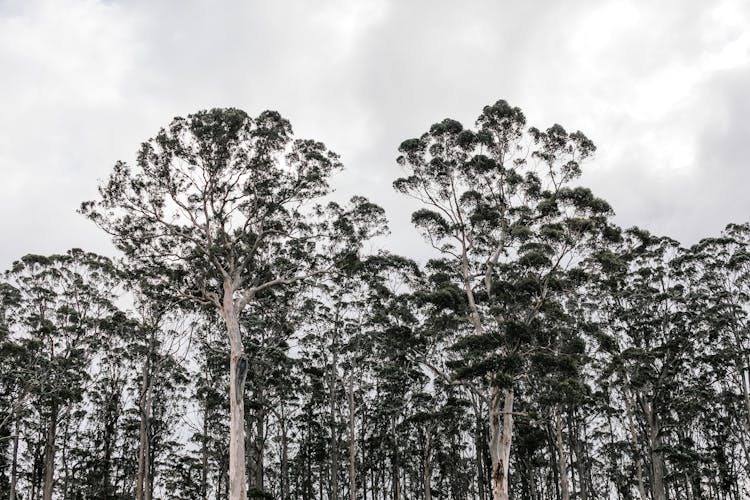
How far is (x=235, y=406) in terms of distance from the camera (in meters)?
15.7

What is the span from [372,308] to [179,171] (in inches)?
411

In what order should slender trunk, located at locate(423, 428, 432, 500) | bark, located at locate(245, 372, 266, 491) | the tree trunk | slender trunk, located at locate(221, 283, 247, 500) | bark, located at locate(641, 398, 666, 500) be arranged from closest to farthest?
slender trunk, located at locate(221, 283, 247, 500)
the tree trunk
bark, located at locate(641, 398, 666, 500)
bark, located at locate(245, 372, 266, 491)
slender trunk, located at locate(423, 428, 432, 500)

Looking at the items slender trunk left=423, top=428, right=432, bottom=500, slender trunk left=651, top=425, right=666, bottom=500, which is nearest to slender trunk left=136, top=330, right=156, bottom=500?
slender trunk left=423, top=428, right=432, bottom=500

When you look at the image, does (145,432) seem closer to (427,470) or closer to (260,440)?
(260,440)


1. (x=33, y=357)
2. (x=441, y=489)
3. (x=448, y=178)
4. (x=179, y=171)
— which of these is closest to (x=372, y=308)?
(x=448, y=178)

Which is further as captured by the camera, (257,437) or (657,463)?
(257,437)

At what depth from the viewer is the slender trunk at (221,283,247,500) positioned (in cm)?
1455

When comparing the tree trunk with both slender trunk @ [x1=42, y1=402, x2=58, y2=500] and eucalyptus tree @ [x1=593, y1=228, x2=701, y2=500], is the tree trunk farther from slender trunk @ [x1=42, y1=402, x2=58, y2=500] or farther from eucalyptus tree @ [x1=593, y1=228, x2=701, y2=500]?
slender trunk @ [x1=42, y1=402, x2=58, y2=500]

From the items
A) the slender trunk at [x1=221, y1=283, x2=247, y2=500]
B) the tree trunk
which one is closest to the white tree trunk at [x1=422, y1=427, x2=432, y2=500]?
the tree trunk

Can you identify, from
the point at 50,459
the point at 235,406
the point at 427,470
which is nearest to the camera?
the point at 235,406

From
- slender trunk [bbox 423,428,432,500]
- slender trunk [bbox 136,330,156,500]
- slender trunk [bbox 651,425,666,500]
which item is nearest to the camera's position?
slender trunk [bbox 136,330,156,500]

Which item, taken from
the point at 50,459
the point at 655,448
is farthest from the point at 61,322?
the point at 655,448

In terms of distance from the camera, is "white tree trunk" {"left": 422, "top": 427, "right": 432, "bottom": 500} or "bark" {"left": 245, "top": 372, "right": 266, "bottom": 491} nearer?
"bark" {"left": 245, "top": 372, "right": 266, "bottom": 491}

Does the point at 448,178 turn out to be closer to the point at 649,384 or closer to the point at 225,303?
the point at 225,303
